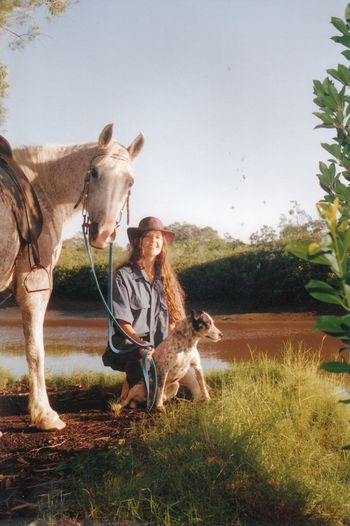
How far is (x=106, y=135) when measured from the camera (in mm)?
3818

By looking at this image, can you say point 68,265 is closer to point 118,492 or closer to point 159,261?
point 159,261

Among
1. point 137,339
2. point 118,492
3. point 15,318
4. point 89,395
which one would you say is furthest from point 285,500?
point 15,318

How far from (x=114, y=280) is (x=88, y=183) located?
1.07 meters

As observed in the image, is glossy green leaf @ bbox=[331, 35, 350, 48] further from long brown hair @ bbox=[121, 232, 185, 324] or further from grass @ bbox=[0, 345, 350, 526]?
long brown hair @ bbox=[121, 232, 185, 324]

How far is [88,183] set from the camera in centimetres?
380

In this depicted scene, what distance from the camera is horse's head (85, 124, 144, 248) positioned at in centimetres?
354

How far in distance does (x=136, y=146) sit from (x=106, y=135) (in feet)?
1.15

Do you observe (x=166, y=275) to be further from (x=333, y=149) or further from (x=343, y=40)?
(x=343, y=40)

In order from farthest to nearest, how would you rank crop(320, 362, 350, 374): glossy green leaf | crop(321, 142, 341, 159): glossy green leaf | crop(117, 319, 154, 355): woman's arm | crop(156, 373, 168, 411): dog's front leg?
crop(117, 319, 154, 355): woman's arm
crop(156, 373, 168, 411): dog's front leg
crop(321, 142, 341, 159): glossy green leaf
crop(320, 362, 350, 374): glossy green leaf

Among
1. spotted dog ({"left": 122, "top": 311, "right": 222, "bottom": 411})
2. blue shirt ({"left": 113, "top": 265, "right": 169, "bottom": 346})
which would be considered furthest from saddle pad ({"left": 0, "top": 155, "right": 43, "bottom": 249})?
spotted dog ({"left": 122, "top": 311, "right": 222, "bottom": 411})

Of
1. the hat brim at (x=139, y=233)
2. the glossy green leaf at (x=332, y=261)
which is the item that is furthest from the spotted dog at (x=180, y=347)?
the glossy green leaf at (x=332, y=261)

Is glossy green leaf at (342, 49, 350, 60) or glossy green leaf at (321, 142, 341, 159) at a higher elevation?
glossy green leaf at (342, 49, 350, 60)

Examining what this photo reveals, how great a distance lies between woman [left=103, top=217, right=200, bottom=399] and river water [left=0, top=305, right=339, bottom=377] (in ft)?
5.75

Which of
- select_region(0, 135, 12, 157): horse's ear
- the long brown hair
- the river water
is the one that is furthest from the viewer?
the river water
